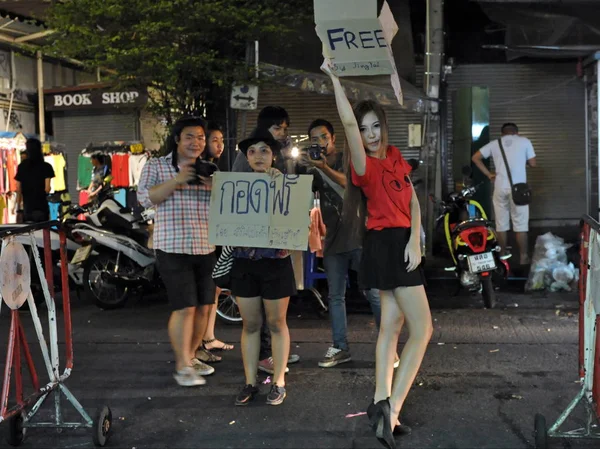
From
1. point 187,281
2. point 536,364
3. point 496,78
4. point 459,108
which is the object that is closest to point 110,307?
point 187,281

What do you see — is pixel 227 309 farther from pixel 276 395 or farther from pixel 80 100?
pixel 80 100

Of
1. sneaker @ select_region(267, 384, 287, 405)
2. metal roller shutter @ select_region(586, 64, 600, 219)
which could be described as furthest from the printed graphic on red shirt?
metal roller shutter @ select_region(586, 64, 600, 219)

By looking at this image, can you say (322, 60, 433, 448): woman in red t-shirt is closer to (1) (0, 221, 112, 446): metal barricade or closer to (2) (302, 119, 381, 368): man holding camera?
(2) (302, 119, 381, 368): man holding camera

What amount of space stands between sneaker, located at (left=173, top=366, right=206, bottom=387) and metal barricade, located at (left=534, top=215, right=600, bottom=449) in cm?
253

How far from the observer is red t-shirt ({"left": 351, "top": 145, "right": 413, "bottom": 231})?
451 centimetres

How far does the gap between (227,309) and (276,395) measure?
8.98 feet

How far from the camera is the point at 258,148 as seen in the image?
520 centimetres

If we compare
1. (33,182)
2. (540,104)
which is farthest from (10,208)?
(540,104)

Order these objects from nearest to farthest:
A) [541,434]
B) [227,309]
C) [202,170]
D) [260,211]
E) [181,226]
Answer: [541,434] < [260,211] < [202,170] < [181,226] < [227,309]

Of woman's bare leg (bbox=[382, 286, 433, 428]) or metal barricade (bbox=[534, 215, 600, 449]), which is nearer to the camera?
metal barricade (bbox=[534, 215, 600, 449])

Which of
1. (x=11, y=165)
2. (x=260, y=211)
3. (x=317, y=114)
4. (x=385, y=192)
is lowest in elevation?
(x=260, y=211)

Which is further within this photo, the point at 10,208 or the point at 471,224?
the point at 10,208

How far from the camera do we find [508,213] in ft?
34.6

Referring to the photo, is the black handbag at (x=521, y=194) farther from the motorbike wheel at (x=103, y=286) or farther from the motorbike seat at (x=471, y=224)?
the motorbike wheel at (x=103, y=286)
